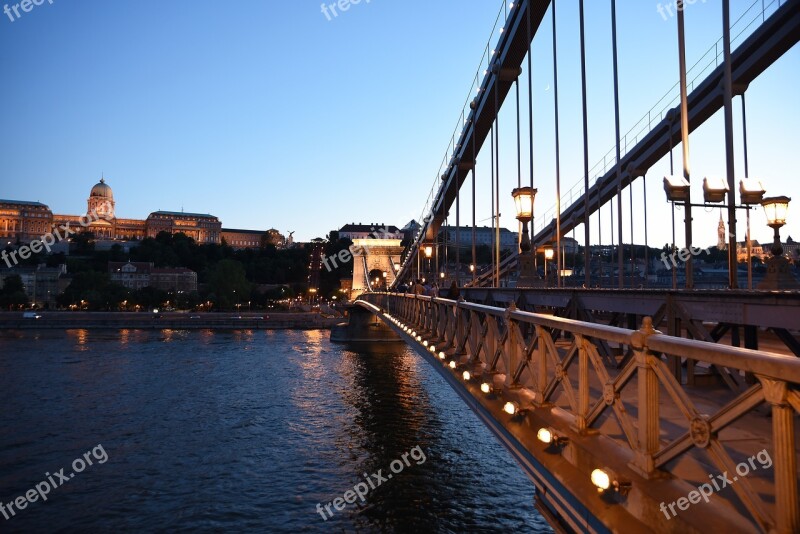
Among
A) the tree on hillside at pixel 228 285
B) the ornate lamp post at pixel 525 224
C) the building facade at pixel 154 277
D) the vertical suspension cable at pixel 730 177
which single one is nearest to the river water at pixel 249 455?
the ornate lamp post at pixel 525 224

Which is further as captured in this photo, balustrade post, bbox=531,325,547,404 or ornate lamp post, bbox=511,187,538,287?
ornate lamp post, bbox=511,187,538,287

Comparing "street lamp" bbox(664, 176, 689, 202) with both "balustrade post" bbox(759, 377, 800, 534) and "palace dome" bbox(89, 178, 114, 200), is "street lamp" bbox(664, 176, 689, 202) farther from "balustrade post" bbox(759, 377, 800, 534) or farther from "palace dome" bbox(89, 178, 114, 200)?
"palace dome" bbox(89, 178, 114, 200)

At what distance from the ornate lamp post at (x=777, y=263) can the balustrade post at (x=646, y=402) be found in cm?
827

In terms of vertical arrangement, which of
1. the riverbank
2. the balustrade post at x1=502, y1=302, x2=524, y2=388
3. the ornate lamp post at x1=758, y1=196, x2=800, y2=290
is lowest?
the riverbank

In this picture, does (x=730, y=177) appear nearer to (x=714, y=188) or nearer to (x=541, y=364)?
(x=714, y=188)

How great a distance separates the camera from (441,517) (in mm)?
12250

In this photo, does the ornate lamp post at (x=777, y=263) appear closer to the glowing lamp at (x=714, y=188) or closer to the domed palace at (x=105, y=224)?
the glowing lamp at (x=714, y=188)

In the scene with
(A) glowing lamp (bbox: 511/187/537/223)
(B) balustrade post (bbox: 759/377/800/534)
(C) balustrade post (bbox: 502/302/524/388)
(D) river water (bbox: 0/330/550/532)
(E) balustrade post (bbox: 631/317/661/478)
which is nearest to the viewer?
(B) balustrade post (bbox: 759/377/800/534)

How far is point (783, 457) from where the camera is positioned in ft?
6.86

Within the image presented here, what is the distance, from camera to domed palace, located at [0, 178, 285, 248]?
17125 centimetres

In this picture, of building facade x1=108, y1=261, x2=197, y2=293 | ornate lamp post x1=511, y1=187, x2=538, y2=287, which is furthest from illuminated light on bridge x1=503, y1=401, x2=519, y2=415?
building facade x1=108, y1=261, x2=197, y2=293

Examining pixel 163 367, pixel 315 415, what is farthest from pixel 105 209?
pixel 315 415

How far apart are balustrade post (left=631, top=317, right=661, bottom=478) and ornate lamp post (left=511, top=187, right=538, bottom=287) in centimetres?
878

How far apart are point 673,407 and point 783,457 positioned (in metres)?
3.23
